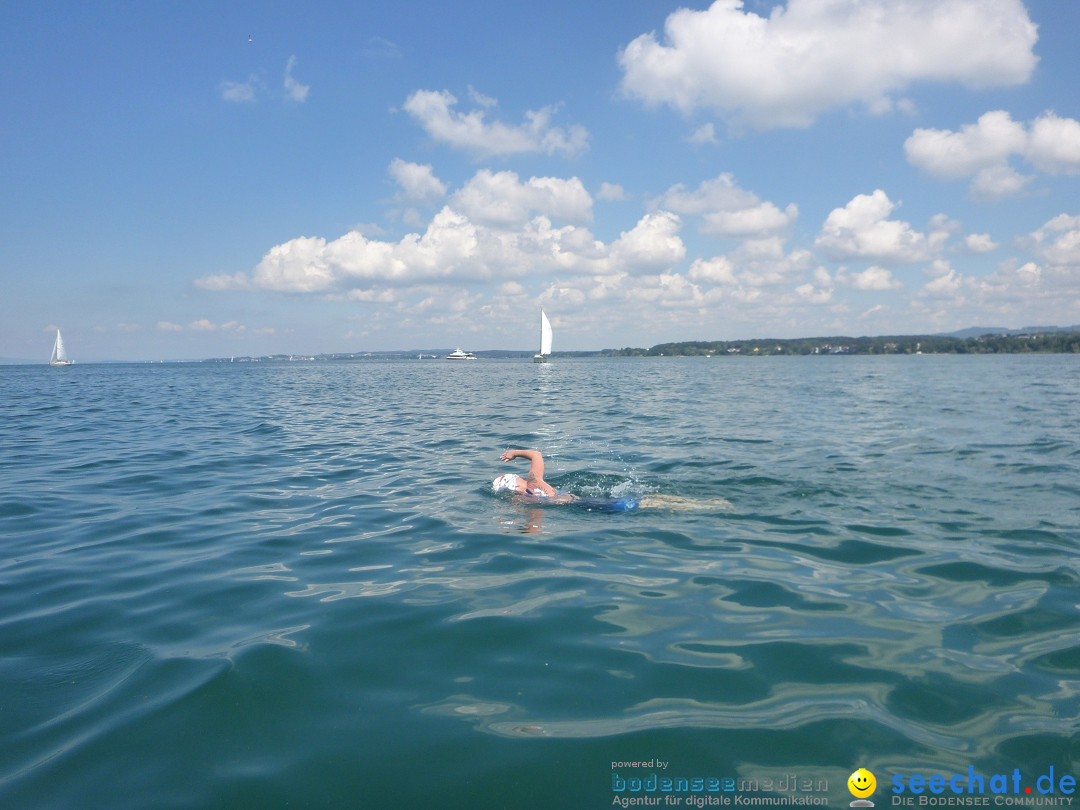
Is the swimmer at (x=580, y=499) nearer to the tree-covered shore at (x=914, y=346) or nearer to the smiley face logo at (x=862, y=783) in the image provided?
the smiley face logo at (x=862, y=783)

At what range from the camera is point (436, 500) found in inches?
428

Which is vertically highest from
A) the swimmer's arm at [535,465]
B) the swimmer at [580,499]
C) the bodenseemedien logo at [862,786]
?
the swimmer's arm at [535,465]

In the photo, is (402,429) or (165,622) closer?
(165,622)

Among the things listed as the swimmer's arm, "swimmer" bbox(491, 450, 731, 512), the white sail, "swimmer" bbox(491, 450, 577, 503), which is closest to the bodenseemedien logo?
"swimmer" bbox(491, 450, 731, 512)

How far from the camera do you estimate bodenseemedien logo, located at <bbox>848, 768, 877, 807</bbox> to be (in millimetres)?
3461

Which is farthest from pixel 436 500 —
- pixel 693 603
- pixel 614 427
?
pixel 614 427

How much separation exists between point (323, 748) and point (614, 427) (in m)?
17.2

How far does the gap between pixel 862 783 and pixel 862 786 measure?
0.02 meters

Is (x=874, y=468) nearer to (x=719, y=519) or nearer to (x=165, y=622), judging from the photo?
(x=719, y=519)

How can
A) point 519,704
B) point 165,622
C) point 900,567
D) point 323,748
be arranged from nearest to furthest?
point 323,748 < point 519,704 < point 165,622 < point 900,567

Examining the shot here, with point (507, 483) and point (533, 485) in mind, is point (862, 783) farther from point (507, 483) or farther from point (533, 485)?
point (507, 483)

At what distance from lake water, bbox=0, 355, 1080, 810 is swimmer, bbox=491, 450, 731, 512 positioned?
0.35m

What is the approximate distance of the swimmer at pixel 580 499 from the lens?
33.2 ft

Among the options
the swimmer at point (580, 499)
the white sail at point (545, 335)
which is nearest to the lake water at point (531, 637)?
the swimmer at point (580, 499)
